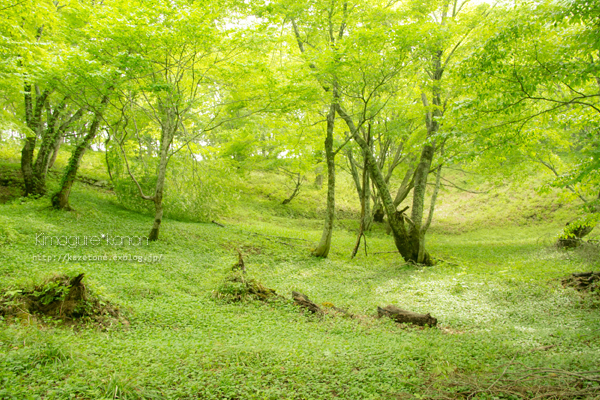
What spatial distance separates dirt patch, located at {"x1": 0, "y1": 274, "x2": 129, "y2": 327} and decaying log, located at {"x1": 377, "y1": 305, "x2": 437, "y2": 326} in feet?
13.9

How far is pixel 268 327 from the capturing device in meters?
5.39

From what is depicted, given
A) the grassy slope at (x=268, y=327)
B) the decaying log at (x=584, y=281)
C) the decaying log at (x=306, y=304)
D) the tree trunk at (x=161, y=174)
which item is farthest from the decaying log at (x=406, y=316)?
the tree trunk at (x=161, y=174)

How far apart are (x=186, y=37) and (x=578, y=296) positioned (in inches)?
394

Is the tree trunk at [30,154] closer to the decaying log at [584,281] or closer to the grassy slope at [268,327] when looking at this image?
the grassy slope at [268,327]

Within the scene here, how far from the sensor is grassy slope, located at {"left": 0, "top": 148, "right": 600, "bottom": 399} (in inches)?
130

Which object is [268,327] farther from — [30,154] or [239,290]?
[30,154]

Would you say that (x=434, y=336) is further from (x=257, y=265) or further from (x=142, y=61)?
(x=142, y=61)

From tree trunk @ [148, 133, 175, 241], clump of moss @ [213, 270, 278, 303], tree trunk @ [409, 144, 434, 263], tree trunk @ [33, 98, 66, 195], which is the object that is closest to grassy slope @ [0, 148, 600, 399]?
clump of moss @ [213, 270, 278, 303]

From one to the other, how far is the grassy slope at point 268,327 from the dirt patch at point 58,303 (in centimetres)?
31

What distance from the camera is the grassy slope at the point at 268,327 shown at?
3305mm

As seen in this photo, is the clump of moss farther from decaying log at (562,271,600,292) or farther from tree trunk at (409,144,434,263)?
decaying log at (562,271,600,292)

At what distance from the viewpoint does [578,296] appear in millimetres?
6738

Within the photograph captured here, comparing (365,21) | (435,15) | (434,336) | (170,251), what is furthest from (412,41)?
(170,251)

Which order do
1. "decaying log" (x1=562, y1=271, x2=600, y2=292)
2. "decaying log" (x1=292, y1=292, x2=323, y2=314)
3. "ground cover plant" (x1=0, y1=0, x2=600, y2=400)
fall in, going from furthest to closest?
"decaying log" (x1=562, y1=271, x2=600, y2=292)
"decaying log" (x1=292, y1=292, x2=323, y2=314)
"ground cover plant" (x1=0, y1=0, x2=600, y2=400)
